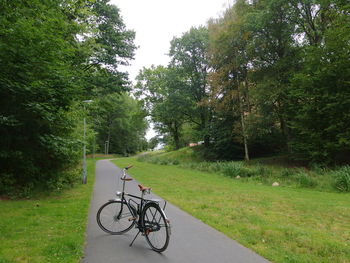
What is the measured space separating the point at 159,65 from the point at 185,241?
3620 cm

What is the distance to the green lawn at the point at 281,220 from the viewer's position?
4.03 meters

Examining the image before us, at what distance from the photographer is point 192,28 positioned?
29.5 metres

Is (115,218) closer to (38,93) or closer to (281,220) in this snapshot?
(281,220)

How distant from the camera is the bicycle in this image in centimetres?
397

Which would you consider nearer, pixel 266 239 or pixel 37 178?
pixel 266 239

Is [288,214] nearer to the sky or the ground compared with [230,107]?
nearer to the ground

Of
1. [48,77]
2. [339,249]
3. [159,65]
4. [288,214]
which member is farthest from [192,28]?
[339,249]

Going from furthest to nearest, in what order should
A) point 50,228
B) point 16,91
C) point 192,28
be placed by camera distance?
point 192,28 < point 16,91 < point 50,228

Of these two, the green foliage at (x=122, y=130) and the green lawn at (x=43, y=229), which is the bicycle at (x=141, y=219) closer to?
the green lawn at (x=43, y=229)

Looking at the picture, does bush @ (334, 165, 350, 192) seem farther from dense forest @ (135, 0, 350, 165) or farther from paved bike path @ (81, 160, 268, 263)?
paved bike path @ (81, 160, 268, 263)

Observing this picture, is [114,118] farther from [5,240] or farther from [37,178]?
[5,240]

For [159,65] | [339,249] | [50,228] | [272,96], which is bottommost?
[339,249]

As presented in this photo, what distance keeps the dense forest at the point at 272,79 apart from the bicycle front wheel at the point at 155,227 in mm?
15271

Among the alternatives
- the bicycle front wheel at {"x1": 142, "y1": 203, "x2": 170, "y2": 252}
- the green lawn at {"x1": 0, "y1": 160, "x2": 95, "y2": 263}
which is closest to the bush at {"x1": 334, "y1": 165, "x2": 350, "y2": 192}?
the bicycle front wheel at {"x1": 142, "y1": 203, "x2": 170, "y2": 252}
